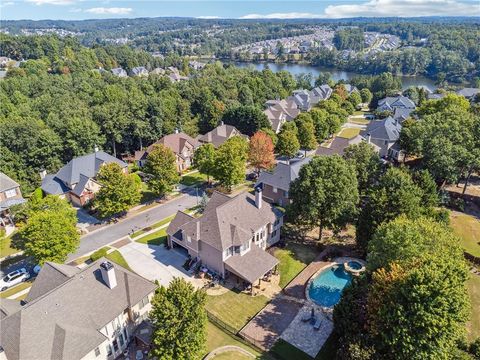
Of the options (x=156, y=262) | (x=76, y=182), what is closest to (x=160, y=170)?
(x=76, y=182)

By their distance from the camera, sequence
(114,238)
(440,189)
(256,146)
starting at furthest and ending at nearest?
(256,146), (440,189), (114,238)

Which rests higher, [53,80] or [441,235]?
[53,80]

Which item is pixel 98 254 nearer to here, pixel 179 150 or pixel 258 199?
pixel 258 199

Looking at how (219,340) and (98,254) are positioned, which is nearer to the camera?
(219,340)

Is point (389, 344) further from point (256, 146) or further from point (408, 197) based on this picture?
point (256, 146)

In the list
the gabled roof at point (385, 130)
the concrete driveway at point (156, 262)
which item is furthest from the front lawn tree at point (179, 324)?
the gabled roof at point (385, 130)

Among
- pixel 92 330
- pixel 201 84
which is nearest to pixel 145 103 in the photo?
pixel 201 84
